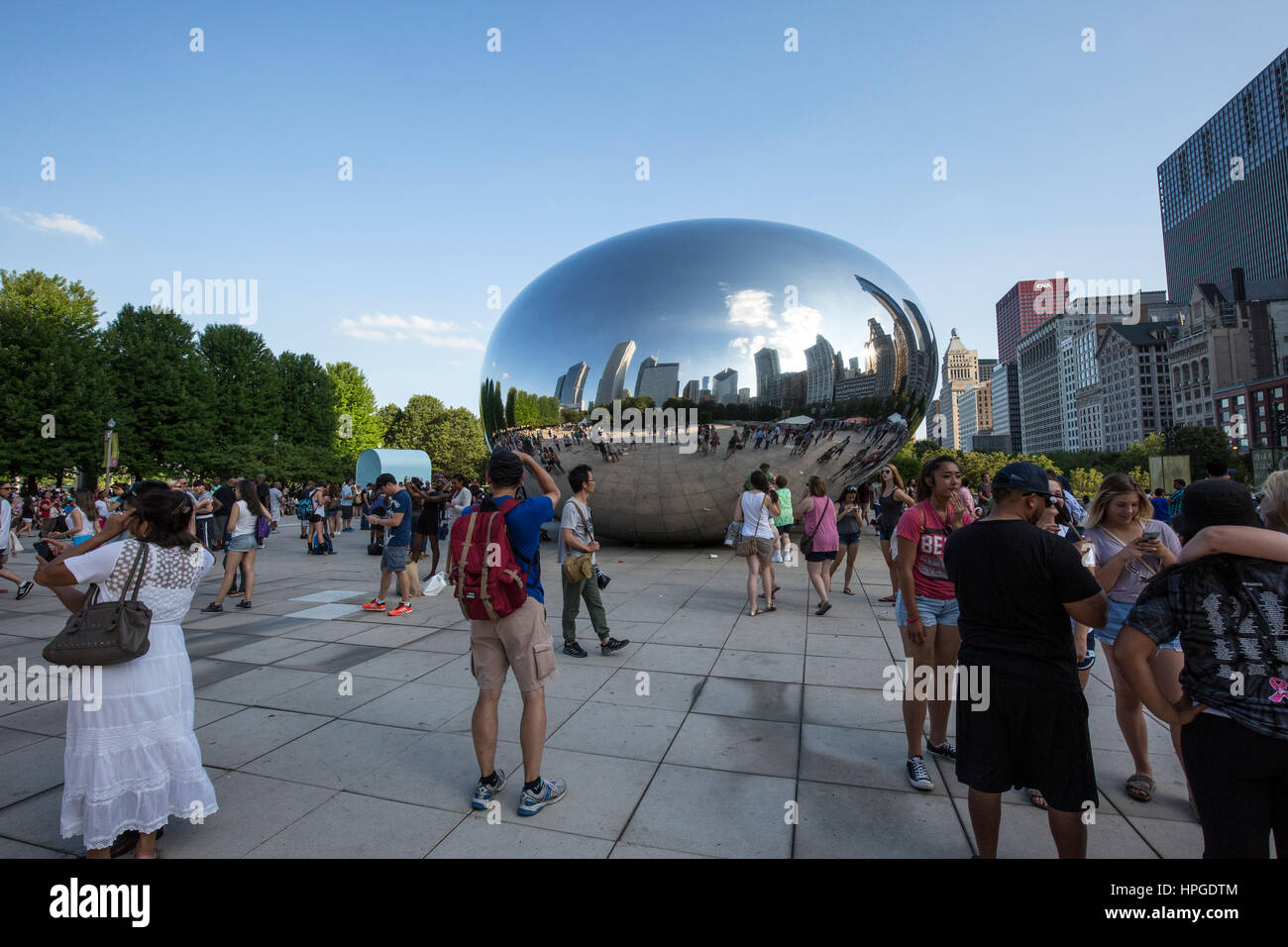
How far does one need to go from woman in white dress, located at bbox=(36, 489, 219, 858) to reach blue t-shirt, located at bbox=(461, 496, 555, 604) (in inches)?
56.1

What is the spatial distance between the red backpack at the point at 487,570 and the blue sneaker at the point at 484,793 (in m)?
0.89

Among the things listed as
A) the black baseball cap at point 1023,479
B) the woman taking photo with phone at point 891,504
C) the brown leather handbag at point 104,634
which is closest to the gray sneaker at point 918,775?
the black baseball cap at point 1023,479

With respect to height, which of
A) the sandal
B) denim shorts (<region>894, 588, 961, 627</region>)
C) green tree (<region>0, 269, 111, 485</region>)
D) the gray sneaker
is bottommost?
the sandal

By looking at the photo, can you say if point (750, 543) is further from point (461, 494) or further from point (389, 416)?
point (389, 416)

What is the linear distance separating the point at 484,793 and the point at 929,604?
2710mm

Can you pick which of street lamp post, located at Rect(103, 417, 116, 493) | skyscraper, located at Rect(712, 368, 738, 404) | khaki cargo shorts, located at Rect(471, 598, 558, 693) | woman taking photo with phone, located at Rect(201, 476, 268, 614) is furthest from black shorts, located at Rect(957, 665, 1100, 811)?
street lamp post, located at Rect(103, 417, 116, 493)

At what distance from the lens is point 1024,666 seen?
98.9 inches

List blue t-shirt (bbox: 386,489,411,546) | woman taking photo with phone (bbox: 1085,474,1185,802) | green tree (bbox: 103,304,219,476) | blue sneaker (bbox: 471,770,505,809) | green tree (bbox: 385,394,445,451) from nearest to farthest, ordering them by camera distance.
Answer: blue sneaker (bbox: 471,770,505,809)
woman taking photo with phone (bbox: 1085,474,1185,802)
blue t-shirt (bbox: 386,489,411,546)
green tree (bbox: 103,304,219,476)
green tree (bbox: 385,394,445,451)

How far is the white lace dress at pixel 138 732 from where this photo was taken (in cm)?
277

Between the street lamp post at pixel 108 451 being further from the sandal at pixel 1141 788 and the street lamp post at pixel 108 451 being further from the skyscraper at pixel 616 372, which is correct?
the sandal at pixel 1141 788

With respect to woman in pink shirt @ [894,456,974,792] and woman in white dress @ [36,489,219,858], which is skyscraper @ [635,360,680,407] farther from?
woman in white dress @ [36,489,219,858]

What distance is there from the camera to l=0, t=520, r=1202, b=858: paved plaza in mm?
3033
